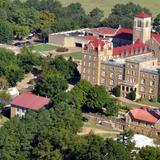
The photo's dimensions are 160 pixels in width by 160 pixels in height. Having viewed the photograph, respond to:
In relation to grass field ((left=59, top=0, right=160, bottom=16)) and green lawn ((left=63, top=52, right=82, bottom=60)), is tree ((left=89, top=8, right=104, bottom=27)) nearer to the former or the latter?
grass field ((left=59, top=0, right=160, bottom=16))

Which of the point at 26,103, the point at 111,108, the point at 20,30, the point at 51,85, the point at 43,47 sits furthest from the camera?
the point at 20,30

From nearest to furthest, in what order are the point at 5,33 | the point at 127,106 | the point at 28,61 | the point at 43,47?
the point at 127,106 → the point at 28,61 → the point at 43,47 → the point at 5,33

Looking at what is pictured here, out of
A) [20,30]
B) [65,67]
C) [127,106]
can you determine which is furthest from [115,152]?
[20,30]

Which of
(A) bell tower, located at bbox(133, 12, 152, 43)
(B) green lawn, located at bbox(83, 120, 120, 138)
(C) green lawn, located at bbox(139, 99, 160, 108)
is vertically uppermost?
(A) bell tower, located at bbox(133, 12, 152, 43)

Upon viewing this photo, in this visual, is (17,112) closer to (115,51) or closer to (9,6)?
(115,51)

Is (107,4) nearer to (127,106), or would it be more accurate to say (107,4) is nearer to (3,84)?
(3,84)

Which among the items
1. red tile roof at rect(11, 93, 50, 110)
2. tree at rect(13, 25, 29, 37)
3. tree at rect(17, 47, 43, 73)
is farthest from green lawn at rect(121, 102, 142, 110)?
tree at rect(13, 25, 29, 37)

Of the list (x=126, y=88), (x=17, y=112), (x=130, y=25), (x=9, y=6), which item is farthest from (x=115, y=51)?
(x=9, y=6)
